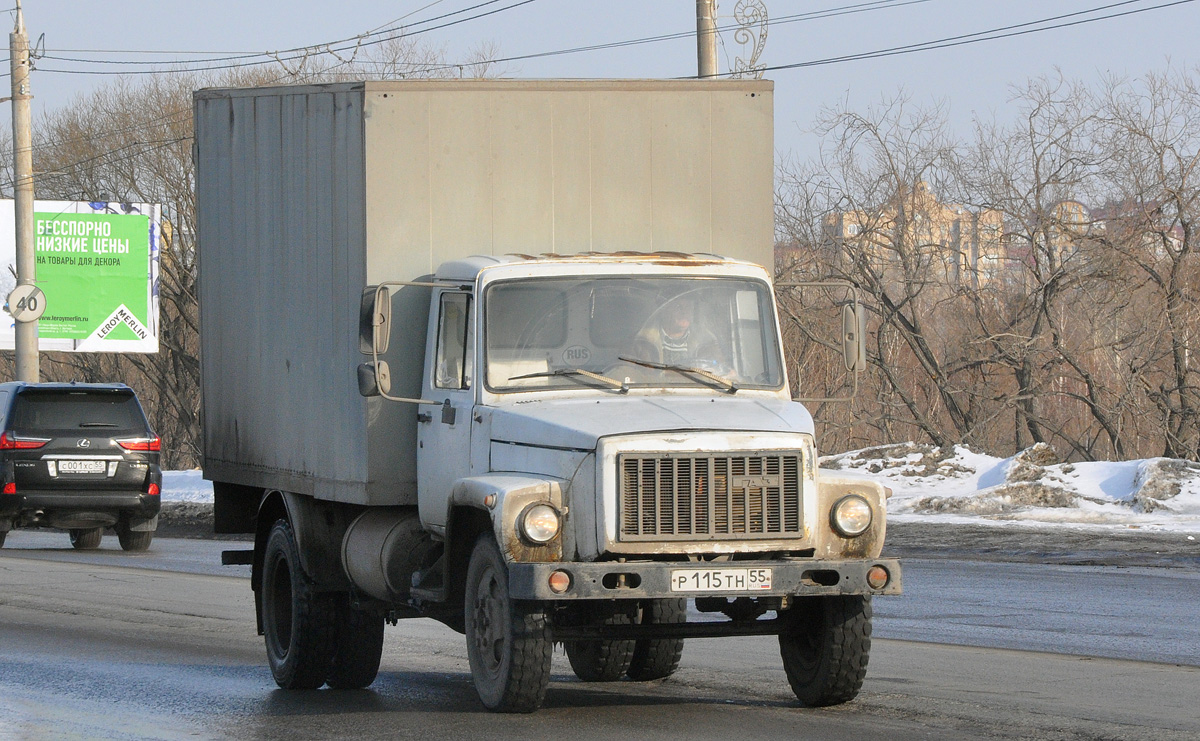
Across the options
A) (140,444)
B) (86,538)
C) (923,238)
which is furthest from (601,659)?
(923,238)

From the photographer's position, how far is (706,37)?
20000 mm

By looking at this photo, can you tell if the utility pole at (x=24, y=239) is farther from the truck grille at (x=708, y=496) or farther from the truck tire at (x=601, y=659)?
the truck grille at (x=708, y=496)

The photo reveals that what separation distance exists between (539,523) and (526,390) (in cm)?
97

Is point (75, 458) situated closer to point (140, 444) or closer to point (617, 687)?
point (140, 444)

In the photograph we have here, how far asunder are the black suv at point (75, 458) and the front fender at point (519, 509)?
13058 millimetres

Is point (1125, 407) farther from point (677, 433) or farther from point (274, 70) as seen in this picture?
point (274, 70)

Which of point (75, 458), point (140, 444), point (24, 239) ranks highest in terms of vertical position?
point (24, 239)

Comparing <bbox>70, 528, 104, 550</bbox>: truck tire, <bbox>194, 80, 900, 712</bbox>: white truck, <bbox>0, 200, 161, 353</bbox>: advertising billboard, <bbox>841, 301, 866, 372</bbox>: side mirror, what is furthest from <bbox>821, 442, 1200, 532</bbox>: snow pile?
<bbox>0, 200, 161, 353</bbox>: advertising billboard

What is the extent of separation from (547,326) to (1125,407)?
21136mm

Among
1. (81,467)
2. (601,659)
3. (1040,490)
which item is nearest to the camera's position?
(601,659)

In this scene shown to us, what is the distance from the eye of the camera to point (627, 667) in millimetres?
9461

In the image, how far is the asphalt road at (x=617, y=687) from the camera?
7.50 m

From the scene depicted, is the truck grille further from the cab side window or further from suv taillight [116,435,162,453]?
suv taillight [116,435,162,453]

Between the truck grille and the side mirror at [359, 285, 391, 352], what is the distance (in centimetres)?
152
